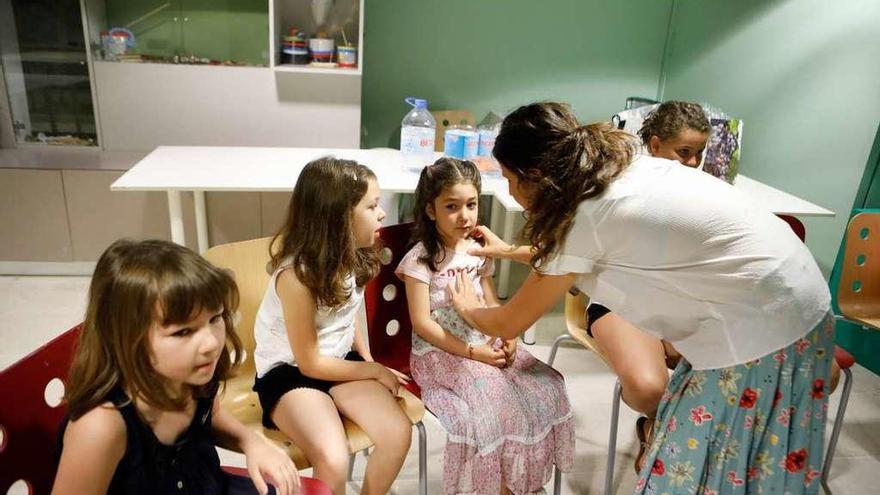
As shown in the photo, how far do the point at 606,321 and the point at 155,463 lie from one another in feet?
3.67

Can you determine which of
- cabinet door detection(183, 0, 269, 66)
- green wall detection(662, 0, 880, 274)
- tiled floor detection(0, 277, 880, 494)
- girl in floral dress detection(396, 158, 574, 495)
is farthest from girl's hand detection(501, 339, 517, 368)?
cabinet door detection(183, 0, 269, 66)

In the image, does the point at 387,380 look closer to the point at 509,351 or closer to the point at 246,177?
the point at 509,351

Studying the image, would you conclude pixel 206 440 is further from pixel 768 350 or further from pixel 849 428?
pixel 849 428

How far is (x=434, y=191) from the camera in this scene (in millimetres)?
1482

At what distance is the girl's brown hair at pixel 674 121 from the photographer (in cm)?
190

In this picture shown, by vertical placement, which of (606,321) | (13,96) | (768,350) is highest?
(13,96)

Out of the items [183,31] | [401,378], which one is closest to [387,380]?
[401,378]

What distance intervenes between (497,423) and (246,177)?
134cm

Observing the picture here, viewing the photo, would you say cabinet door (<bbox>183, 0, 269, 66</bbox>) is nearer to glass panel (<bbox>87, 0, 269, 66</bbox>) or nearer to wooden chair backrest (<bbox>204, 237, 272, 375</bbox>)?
glass panel (<bbox>87, 0, 269, 66</bbox>)

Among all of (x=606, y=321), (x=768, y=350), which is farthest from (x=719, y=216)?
(x=606, y=321)

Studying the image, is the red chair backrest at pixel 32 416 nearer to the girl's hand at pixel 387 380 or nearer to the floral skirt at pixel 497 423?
the girl's hand at pixel 387 380

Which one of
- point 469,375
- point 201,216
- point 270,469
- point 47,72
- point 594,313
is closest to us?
point 270,469

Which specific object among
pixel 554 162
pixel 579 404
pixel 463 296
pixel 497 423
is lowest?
pixel 579 404

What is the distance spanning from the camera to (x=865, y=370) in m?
2.52
